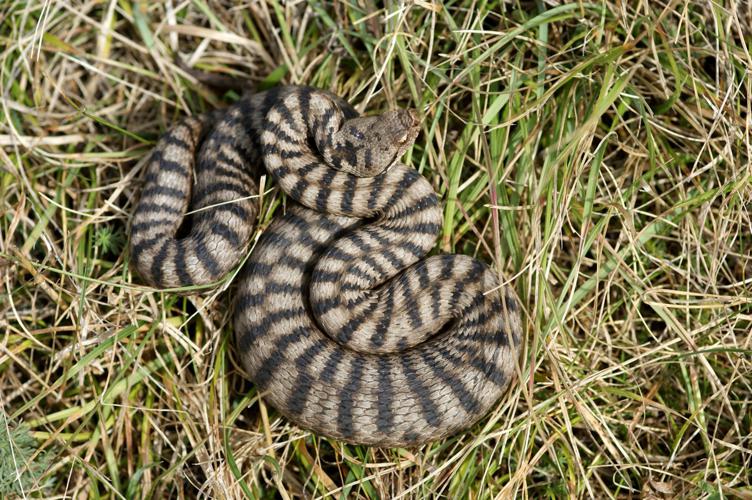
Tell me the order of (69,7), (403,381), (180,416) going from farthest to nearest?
(69,7), (180,416), (403,381)

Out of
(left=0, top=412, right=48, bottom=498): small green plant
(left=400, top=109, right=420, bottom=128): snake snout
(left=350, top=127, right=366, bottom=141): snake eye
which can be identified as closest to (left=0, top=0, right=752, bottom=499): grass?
(left=0, top=412, right=48, bottom=498): small green plant

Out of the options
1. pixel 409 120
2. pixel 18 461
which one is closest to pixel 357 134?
pixel 409 120

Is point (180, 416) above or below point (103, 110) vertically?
below

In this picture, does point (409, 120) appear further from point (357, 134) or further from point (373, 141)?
point (357, 134)

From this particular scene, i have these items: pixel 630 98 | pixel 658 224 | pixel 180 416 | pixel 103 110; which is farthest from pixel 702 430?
pixel 103 110

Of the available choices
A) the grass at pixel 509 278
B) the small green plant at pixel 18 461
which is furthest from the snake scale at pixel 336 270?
the small green plant at pixel 18 461

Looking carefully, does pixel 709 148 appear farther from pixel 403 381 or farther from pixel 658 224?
pixel 403 381
